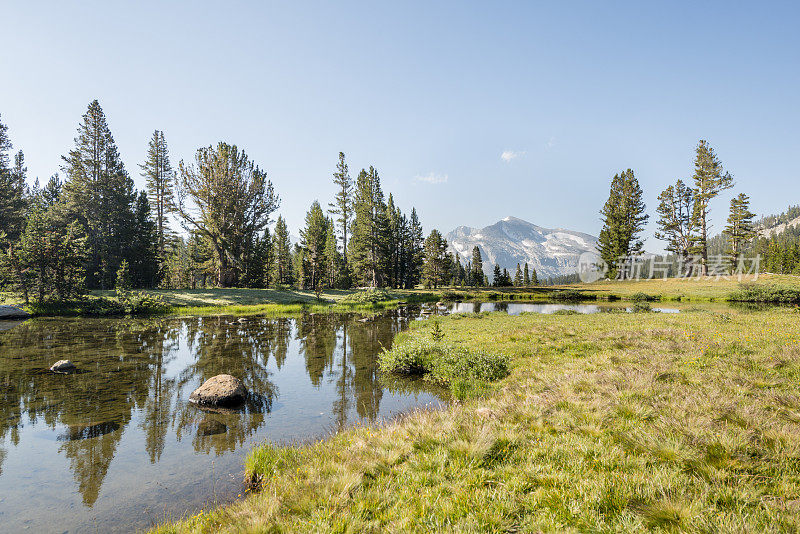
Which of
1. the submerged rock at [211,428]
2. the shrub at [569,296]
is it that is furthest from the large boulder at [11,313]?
the shrub at [569,296]

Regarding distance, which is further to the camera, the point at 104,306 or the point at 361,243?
the point at 361,243

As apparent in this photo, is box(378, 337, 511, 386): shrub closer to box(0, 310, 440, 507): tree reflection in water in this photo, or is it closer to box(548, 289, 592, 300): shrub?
box(0, 310, 440, 507): tree reflection in water

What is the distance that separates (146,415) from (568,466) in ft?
35.2

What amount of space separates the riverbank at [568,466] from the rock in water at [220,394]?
4423mm

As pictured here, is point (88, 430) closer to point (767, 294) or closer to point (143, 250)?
point (143, 250)

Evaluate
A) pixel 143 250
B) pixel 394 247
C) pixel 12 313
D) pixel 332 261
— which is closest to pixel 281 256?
pixel 332 261

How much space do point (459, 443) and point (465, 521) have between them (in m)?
1.84

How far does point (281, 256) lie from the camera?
7900 cm

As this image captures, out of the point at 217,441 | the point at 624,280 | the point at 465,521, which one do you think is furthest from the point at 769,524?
the point at 624,280

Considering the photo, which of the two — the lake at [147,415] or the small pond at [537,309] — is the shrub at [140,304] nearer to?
the lake at [147,415]

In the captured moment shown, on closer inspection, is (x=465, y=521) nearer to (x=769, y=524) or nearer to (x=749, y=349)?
(x=769, y=524)

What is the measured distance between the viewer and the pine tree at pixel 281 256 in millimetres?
79562

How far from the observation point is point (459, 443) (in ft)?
17.9

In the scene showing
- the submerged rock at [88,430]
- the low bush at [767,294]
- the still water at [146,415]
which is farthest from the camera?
the low bush at [767,294]
